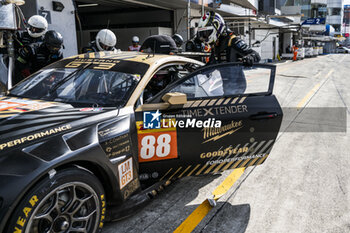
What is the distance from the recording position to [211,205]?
128 inches

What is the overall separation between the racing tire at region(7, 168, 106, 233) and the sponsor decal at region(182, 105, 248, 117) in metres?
1.13

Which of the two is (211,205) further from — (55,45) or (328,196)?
(55,45)

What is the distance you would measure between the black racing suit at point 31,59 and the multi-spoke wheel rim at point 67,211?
12.9 feet

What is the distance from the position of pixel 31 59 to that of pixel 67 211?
4144 millimetres

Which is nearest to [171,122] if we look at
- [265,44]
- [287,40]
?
[265,44]

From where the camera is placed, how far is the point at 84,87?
3133mm

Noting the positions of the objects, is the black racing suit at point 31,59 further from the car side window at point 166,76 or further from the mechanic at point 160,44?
the car side window at point 166,76

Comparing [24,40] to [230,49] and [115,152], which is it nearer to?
[230,49]

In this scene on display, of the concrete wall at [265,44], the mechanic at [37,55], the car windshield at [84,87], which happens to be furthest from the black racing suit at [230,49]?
the concrete wall at [265,44]

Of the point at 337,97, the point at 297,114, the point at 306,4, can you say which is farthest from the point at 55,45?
the point at 306,4

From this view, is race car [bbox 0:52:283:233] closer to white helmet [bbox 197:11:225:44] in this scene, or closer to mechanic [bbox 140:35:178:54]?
mechanic [bbox 140:35:178:54]

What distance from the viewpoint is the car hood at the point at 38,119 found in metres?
2.10

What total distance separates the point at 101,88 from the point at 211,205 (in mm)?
1595

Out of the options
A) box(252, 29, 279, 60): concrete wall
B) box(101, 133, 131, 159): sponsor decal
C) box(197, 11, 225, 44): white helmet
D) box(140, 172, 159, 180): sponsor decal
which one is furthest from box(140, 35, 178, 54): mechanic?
box(252, 29, 279, 60): concrete wall
